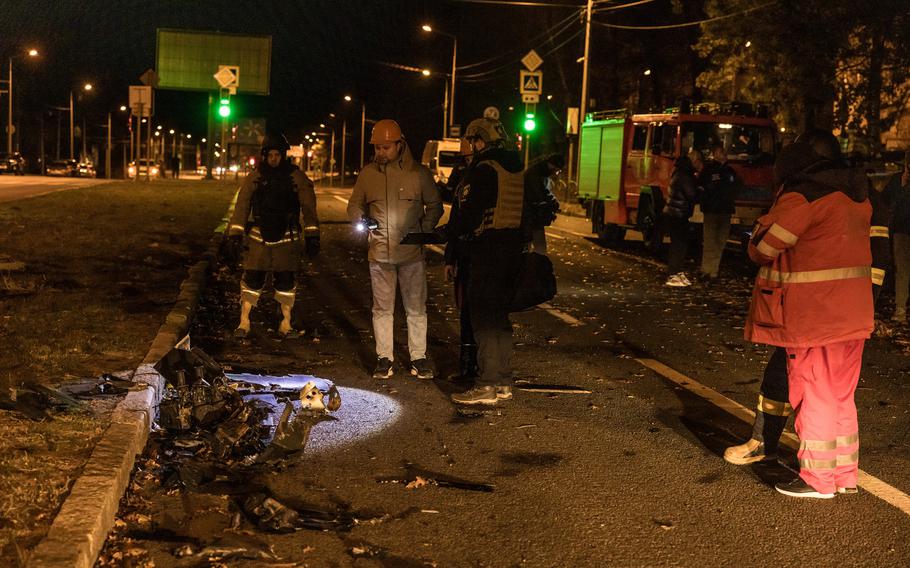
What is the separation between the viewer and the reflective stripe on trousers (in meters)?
Result: 5.32

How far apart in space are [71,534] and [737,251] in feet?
62.1

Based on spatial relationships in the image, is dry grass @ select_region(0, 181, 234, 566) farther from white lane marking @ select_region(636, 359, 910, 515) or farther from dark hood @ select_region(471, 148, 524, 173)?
white lane marking @ select_region(636, 359, 910, 515)

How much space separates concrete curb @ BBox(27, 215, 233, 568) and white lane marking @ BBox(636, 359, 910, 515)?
3.73 metres

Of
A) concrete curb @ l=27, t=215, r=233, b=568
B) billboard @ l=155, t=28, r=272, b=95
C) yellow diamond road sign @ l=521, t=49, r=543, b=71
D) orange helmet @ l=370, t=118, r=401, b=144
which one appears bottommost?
concrete curb @ l=27, t=215, r=233, b=568

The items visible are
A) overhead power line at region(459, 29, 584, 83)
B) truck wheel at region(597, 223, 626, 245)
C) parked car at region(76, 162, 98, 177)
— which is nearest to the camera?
truck wheel at region(597, 223, 626, 245)

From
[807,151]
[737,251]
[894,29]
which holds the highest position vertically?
[894,29]

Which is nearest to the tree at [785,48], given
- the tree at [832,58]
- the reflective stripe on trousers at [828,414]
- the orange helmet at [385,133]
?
the tree at [832,58]

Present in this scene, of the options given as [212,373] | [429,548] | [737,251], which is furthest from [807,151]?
[737,251]

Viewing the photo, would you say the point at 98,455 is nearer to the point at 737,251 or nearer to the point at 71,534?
the point at 71,534

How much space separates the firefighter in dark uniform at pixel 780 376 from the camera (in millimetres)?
5320

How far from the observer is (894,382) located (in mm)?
8570

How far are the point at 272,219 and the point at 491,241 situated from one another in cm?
308

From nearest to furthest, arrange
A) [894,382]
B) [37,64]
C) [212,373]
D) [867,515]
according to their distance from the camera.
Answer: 1. [867,515]
2. [212,373]
3. [894,382]
4. [37,64]

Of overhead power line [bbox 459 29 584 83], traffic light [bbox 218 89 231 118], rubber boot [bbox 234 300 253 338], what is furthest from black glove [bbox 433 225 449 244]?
overhead power line [bbox 459 29 584 83]
